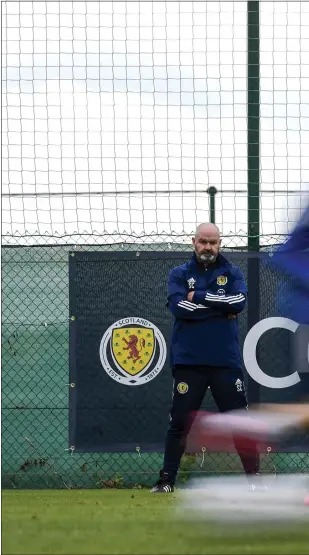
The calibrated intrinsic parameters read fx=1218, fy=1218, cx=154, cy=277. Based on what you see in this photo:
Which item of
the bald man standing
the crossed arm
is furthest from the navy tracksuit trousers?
the crossed arm

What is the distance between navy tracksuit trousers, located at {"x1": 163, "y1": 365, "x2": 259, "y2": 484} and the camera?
8.42 metres

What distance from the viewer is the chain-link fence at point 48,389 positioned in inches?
375

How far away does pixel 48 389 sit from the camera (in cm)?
959

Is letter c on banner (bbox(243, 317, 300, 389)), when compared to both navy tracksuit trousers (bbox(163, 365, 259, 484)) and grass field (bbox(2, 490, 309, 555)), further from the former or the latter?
grass field (bbox(2, 490, 309, 555))

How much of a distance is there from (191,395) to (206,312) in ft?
1.91

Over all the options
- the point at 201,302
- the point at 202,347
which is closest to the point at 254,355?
the point at 202,347

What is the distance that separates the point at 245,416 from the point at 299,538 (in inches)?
42.3

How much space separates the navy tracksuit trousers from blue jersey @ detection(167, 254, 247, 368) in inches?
2.8

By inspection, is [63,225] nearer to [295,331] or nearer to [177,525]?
[295,331]

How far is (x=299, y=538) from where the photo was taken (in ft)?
17.0

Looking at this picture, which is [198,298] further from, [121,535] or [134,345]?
[121,535]

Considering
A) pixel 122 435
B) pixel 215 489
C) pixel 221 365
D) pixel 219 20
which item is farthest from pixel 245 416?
pixel 219 20

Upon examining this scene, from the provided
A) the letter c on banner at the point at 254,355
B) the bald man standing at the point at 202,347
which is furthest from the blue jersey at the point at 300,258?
the letter c on banner at the point at 254,355

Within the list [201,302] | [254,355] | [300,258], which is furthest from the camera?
[254,355]
